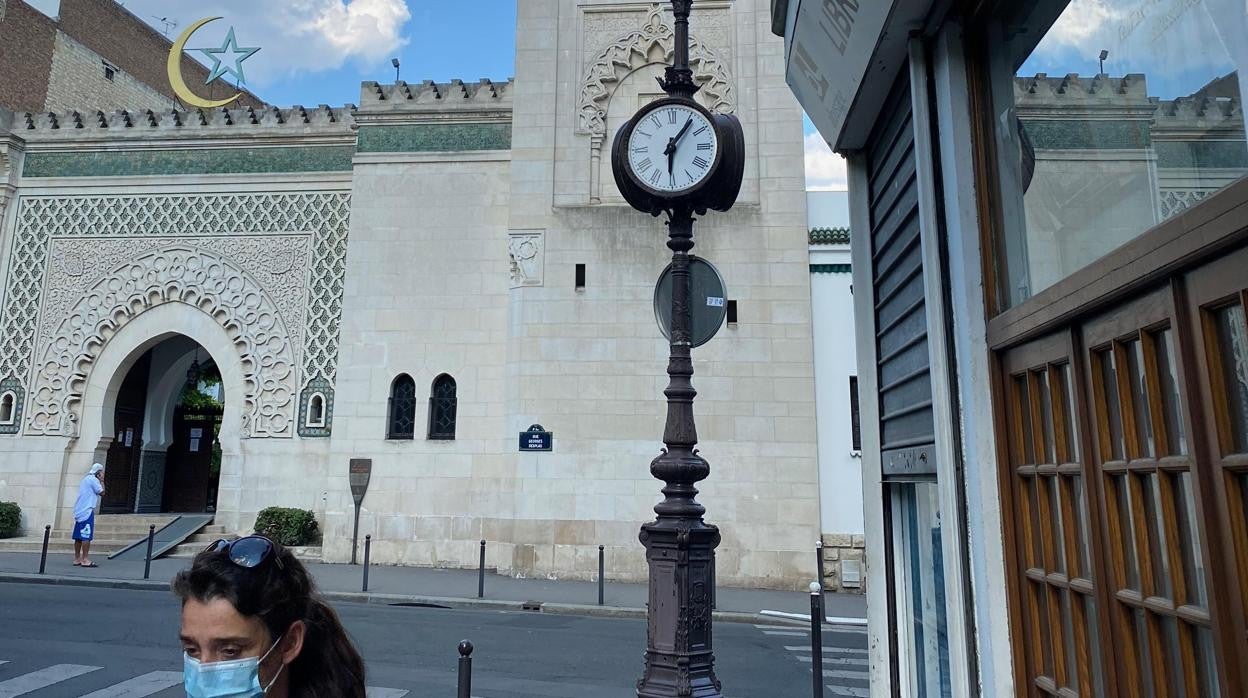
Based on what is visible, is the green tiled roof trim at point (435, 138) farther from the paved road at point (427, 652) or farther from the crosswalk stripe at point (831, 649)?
the crosswalk stripe at point (831, 649)

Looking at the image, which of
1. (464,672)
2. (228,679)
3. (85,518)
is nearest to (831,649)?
(464,672)

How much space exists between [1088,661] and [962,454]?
0.68 m

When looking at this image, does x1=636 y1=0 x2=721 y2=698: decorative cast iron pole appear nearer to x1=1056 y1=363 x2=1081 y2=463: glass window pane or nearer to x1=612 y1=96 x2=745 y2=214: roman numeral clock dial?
x1=612 y1=96 x2=745 y2=214: roman numeral clock dial

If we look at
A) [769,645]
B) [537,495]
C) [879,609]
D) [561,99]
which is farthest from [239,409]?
[879,609]

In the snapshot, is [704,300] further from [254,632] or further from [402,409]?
[402,409]

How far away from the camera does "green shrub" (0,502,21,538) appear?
14.1 metres

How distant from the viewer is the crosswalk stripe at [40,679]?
5.39 meters

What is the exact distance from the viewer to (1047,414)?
2109 millimetres

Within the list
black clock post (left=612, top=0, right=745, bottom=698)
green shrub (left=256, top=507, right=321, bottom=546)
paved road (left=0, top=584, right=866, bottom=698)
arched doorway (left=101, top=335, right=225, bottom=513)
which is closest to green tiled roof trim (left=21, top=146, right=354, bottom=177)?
arched doorway (left=101, top=335, right=225, bottom=513)

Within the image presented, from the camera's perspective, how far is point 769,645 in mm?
7930

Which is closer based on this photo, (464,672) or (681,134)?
(464,672)

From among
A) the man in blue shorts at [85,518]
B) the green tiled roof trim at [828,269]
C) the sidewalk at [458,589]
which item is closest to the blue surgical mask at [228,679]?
the sidewalk at [458,589]

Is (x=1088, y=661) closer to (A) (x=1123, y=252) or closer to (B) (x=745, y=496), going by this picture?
(A) (x=1123, y=252)

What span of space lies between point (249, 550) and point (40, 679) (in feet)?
17.5
